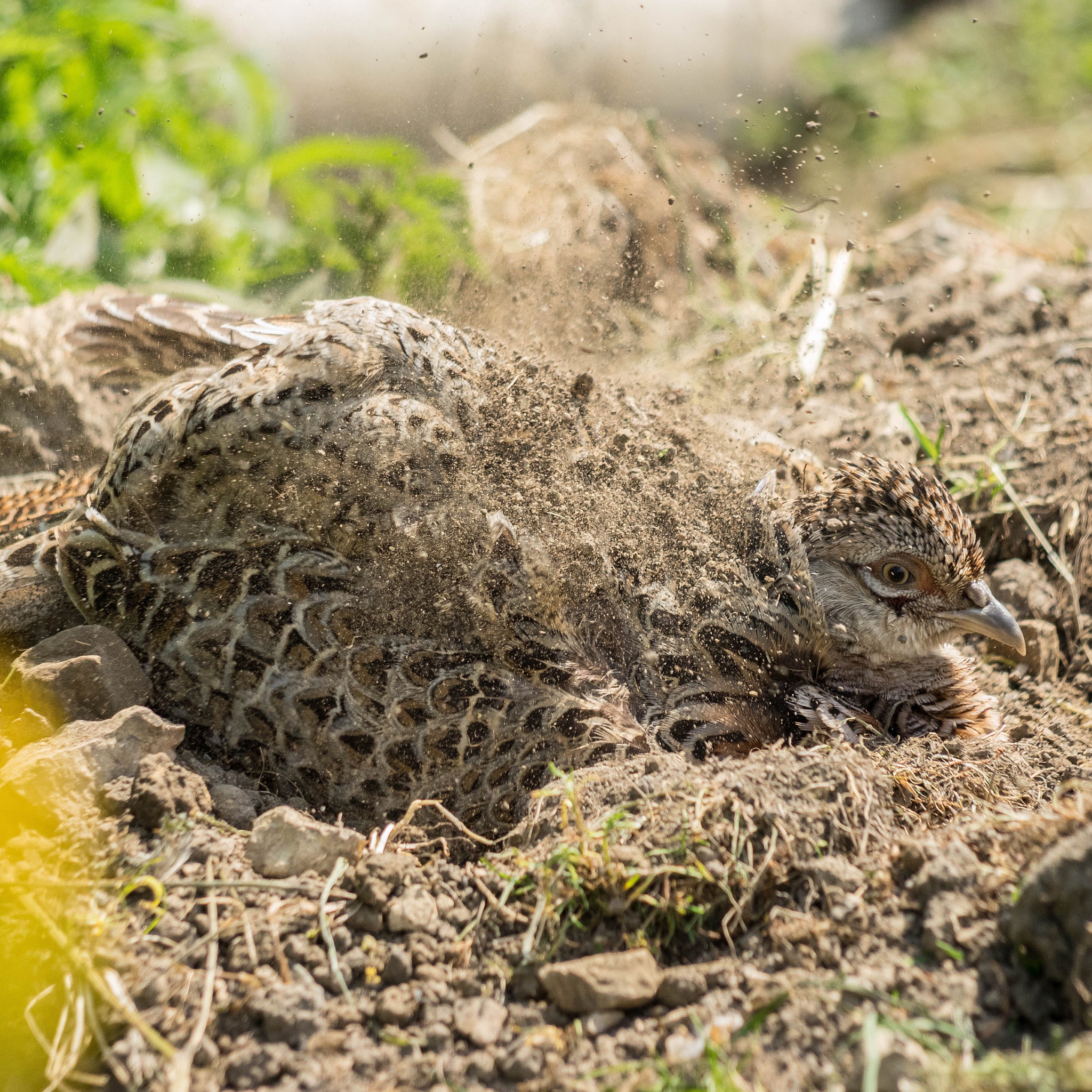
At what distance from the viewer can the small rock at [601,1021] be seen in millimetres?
1896

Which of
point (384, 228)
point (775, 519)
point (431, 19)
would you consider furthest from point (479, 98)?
point (775, 519)

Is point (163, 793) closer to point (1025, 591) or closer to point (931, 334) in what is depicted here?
point (1025, 591)

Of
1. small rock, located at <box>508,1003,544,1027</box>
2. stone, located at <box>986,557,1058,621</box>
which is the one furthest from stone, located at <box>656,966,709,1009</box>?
stone, located at <box>986,557,1058,621</box>

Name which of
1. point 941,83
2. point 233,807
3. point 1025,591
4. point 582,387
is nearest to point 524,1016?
point 233,807

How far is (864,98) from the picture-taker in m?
10.0

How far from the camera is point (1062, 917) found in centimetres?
176

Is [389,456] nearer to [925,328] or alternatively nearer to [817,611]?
[817,611]

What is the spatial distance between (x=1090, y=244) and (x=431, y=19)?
4880 mm

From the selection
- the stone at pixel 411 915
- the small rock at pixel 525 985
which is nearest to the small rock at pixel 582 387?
the stone at pixel 411 915

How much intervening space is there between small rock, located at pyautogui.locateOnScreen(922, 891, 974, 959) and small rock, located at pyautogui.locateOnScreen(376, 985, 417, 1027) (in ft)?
3.57

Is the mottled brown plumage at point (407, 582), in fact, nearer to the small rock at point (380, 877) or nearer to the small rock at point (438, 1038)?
the small rock at point (380, 877)

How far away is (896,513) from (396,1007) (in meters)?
2.30

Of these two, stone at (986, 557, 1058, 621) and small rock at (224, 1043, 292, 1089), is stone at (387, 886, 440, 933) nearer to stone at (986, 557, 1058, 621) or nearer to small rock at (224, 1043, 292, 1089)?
small rock at (224, 1043, 292, 1089)

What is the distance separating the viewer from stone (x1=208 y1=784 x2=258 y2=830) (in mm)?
2559
